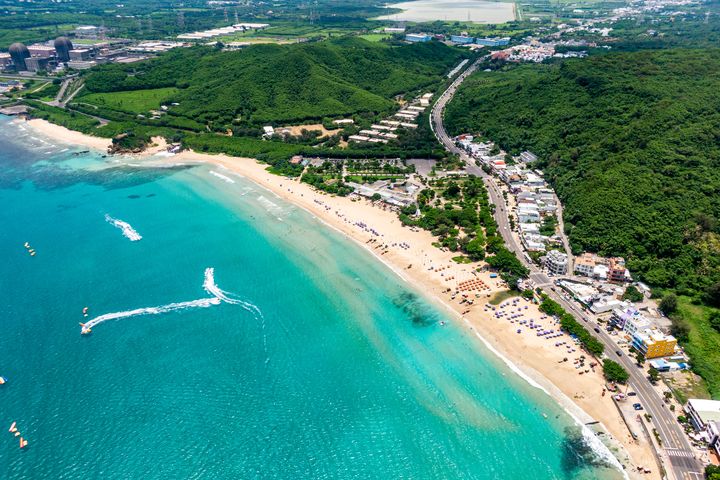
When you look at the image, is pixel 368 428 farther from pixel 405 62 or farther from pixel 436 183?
pixel 405 62

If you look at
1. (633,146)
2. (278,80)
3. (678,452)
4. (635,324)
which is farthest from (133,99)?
(678,452)

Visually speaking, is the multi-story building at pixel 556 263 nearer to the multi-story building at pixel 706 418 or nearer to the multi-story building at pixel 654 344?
the multi-story building at pixel 654 344

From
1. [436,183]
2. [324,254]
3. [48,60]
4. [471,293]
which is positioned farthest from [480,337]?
[48,60]

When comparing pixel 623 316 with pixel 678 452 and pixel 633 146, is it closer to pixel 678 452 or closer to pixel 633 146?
pixel 678 452

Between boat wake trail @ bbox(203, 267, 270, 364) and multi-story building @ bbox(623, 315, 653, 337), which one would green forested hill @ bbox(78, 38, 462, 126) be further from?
multi-story building @ bbox(623, 315, 653, 337)

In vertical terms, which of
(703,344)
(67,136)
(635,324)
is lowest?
(703,344)
